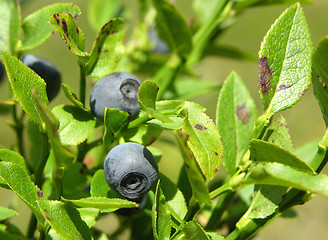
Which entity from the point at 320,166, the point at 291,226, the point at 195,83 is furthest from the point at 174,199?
the point at 291,226

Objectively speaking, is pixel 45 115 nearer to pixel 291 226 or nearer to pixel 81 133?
pixel 81 133

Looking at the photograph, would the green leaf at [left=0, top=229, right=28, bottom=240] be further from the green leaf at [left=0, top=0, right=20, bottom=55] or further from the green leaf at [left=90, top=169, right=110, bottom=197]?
the green leaf at [left=0, top=0, right=20, bottom=55]

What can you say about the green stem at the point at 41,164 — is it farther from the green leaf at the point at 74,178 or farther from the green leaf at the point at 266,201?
the green leaf at the point at 266,201

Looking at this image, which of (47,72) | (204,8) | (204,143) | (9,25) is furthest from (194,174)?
(204,8)

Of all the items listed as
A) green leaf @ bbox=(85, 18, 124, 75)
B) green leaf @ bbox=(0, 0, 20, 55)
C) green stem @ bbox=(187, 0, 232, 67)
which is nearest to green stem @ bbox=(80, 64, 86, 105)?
green leaf @ bbox=(85, 18, 124, 75)

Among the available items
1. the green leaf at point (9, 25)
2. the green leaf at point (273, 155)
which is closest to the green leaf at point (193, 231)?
the green leaf at point (273, 155)

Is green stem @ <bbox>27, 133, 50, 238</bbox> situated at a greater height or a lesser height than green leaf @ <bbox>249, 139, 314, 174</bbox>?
lesser
